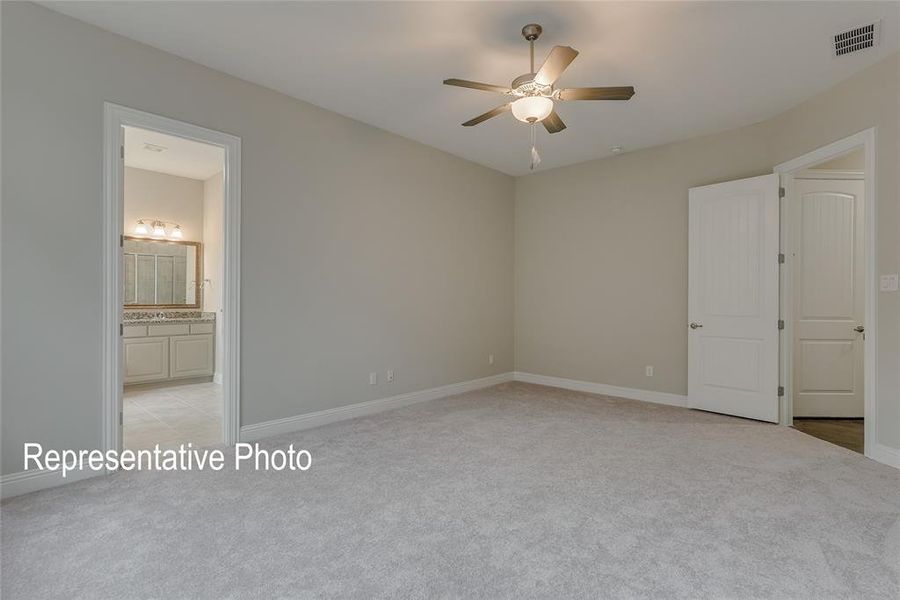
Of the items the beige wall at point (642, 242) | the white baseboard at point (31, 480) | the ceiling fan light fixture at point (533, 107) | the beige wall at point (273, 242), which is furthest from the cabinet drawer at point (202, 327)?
the ceiling fan light fixture at point (533, 107)

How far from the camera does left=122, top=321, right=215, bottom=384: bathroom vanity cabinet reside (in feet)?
19.0

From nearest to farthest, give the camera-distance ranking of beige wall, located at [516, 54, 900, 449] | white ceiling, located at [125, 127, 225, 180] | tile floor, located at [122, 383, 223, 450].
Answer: beige wall, located at [516, 54, 900, 449], tile floor, located at [122, 383, 223, 450], white ceiling, located at [125, 127, 225, 180]

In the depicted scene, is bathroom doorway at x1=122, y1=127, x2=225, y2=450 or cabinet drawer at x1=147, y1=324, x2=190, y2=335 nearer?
bathroom doorway at x1=122, y1=127, x2=225, y2=450

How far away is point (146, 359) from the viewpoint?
588 centimetres

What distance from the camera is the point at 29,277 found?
275 cm

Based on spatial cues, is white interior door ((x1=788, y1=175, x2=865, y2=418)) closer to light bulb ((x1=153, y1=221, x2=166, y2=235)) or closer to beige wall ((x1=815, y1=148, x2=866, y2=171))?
beige wall ((x1=815, y1=148, x2=866, y2=171))

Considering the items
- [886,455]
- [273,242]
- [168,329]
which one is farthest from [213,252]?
[886,455]

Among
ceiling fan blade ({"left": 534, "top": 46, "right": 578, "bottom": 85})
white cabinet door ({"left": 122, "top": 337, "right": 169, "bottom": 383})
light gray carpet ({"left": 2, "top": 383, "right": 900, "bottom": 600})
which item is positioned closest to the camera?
light gray carpet ({"left": 2, "top": 383, "right": 900, "bottom": 600})

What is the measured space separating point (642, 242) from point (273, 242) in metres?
4.08

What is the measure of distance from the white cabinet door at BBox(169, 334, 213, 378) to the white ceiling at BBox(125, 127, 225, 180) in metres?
2.27

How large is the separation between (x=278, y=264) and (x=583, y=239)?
3.79 metres

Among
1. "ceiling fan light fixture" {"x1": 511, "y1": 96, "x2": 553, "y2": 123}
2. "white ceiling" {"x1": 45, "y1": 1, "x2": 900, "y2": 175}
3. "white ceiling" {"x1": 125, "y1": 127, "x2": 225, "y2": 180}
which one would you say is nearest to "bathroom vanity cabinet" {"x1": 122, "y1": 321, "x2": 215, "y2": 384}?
"white ceiling" {"x1": 125, "y1": 127, "x2": 225, "y2": 180}

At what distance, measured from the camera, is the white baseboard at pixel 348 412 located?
380 centimetres

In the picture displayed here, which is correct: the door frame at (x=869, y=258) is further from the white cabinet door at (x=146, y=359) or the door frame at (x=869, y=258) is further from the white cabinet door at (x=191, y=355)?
the white cabinet door at (x=146, y=359)
